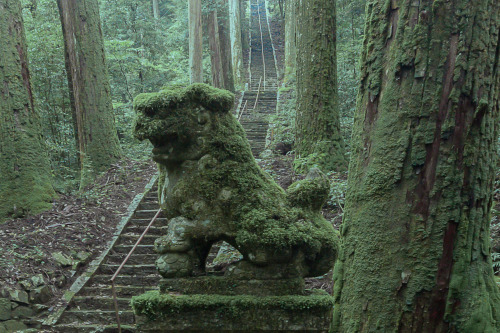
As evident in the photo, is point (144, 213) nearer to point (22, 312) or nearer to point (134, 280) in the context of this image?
point (134, 280)

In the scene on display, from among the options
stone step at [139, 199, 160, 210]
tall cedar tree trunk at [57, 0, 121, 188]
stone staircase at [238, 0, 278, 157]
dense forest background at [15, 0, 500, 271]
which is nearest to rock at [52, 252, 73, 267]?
stone step at [139, 199, 160, 210]

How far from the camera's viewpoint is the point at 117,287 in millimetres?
6918

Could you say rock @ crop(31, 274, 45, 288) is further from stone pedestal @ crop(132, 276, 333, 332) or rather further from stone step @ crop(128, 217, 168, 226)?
stone pedestal @ crop(132, 276, 333, 332)

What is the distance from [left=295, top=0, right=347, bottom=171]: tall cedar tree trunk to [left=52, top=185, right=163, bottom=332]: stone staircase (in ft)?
11.6

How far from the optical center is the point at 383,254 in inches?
121

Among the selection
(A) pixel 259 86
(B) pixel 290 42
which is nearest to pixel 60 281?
(A) pixel 259 86

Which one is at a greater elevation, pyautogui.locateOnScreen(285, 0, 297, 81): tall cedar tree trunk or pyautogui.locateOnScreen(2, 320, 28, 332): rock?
pyautogui.locateOnScreen(285, 0, 297, 81): tall cedar tree trunk

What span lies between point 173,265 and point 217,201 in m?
0.56

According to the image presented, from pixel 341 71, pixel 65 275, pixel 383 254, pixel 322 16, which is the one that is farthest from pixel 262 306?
pixel 341 71

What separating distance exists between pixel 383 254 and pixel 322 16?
7.19 m

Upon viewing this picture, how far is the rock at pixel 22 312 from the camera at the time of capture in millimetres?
6043

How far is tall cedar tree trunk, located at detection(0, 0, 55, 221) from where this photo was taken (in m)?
8.03

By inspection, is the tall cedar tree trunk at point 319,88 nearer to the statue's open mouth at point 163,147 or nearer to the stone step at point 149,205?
the stone step at point 149,205

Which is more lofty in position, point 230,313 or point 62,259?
point 230,313
